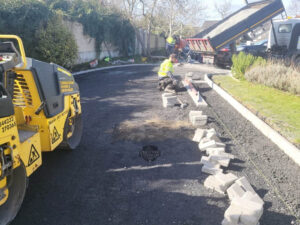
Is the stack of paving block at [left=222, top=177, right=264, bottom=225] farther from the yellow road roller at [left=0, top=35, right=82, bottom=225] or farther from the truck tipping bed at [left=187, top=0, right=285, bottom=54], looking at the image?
the truck tipping bed at [left=187, top=0, right=285, bottom=54]

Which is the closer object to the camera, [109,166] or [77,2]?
[109,166]

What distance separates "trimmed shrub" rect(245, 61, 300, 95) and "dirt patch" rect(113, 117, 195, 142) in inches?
168

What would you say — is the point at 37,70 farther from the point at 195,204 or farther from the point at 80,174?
the point at 195,204

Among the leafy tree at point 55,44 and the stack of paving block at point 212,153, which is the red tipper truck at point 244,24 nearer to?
the leafy tree at point 55,44

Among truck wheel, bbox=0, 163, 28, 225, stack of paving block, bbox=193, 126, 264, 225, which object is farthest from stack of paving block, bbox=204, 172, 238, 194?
truck wheel, bbox=0, 163, 28, 225

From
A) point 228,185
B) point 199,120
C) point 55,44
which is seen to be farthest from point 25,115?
point 55,44

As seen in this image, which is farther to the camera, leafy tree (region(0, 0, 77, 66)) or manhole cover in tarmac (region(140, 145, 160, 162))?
leafy tree (region(0, 0, 77, 66))

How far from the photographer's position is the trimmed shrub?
7.91 meters

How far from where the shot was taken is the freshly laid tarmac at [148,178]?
3049 millimetres

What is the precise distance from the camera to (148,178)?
12.6 feet

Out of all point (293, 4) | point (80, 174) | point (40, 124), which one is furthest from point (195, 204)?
point (293, 4)

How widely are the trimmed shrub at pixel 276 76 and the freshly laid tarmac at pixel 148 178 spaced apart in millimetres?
2834

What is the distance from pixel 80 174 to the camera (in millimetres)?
3941

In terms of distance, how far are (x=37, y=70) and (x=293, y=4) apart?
187 feet
